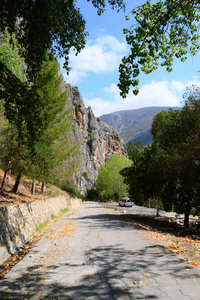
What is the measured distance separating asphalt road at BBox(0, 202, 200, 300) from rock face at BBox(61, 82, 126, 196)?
204ft

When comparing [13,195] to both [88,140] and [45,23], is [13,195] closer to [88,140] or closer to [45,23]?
[45,23]

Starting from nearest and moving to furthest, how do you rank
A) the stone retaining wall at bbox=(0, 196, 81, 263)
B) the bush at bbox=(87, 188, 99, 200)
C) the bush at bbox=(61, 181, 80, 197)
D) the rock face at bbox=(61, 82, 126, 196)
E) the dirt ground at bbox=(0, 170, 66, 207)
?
the stone retaining wall at bbox=(0, 196, 81, 263) < the dirt ground at bbox=(0, 170, 66, 207) < the bush at bbox=(61, 181, 80, 197) < the rock face at bbox=(61, 82, 126, 196) < the bush at bbox=(87, 188, 99, 200)

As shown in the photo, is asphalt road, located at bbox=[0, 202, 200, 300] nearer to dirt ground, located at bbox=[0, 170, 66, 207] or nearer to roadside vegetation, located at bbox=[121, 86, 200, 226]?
dirt ground, located at bbox=[0, 170, 66, 207]

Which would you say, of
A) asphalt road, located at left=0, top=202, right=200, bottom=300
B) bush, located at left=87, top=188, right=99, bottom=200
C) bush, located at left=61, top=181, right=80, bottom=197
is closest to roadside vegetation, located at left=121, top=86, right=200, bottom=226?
asphalt road, located at left=0, top=202, right=200, bottom=300

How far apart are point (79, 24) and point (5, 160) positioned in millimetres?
10218

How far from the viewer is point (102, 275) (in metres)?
4.76

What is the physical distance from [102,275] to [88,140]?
267 feet

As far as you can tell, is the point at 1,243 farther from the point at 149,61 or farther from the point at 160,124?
the point at 160,124

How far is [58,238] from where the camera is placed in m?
9.02

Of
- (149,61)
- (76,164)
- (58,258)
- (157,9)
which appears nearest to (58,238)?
(58,258)

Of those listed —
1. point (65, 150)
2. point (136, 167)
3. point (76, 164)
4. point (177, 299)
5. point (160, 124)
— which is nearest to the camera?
point (177, 299)

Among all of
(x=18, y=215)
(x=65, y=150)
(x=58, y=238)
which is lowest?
(x=58, y=238)

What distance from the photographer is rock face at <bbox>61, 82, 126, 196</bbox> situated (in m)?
75.4

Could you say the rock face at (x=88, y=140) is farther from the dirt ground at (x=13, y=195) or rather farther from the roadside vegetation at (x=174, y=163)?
the roadside vegetation at (x=174, y=163)
